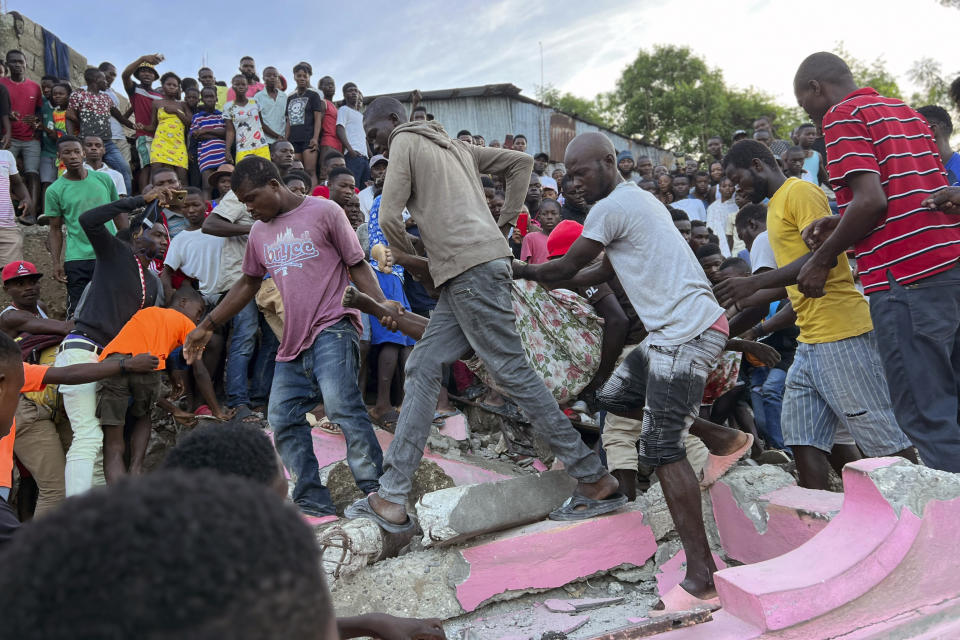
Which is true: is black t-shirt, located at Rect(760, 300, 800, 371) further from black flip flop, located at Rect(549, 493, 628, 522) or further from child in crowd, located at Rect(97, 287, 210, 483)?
child in crowd, located at Rect(97, 287, 210, 483)

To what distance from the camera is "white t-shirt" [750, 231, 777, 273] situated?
3.79 metres

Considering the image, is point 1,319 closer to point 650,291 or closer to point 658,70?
point 650,291

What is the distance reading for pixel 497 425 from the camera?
18.3 ft

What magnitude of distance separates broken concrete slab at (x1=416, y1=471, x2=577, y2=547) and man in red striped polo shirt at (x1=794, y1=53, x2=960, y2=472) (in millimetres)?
1526

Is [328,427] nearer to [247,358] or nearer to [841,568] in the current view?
[247,358]

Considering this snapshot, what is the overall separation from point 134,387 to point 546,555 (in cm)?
296

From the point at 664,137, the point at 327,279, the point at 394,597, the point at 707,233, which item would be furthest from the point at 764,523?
the point at 664,137

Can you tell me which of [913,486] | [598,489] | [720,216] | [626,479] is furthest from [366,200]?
[913,486]

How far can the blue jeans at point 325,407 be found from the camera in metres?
3.64

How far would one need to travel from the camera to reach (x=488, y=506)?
129 inches

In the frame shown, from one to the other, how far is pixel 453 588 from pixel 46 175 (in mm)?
8322

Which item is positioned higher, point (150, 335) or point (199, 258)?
point (199, 258)

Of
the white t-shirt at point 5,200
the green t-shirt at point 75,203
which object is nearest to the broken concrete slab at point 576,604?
the green t-shirt at point 75,203

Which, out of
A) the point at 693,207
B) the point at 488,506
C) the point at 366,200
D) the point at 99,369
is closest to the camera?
the point at 488,506
